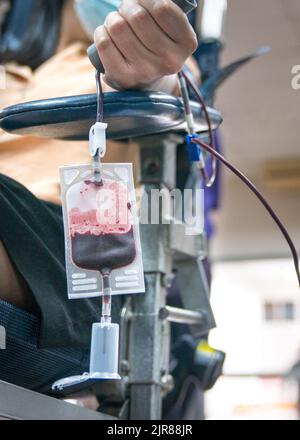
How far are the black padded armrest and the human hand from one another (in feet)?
0.07

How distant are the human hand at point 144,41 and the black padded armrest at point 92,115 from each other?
0.07 ft

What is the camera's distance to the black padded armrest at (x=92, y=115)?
64cm

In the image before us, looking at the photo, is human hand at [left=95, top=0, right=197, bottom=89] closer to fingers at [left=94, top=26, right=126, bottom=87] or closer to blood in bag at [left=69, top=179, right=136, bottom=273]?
fingers at [left=94, top=26, right=126, bottom=87]

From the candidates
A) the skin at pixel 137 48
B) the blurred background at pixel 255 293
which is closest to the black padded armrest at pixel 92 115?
the skin at pixel 137 48

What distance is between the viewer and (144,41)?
1.88 ft

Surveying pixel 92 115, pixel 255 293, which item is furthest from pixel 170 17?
pixel 255 293

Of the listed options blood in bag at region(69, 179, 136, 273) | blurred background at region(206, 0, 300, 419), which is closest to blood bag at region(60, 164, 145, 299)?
blood in bag at region(69, 179, 136, 273)

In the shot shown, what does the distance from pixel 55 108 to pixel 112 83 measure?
57 mm

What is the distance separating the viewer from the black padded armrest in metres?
0.64

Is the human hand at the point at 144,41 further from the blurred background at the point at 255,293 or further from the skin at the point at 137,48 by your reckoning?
the blurred background at the point at 255,293

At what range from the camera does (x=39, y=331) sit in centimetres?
62

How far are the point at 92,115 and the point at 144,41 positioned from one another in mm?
97
